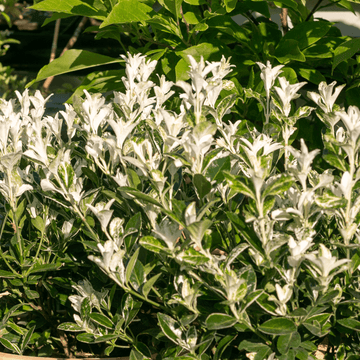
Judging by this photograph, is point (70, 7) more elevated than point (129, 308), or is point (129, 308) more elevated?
point (70, 7)

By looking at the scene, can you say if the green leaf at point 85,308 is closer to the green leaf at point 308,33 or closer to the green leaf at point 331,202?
the green leaf at point 331,202

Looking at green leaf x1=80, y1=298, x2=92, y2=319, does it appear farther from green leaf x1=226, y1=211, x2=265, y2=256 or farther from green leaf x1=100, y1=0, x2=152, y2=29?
green leaf x1=100, y1=0, x2=152, y2=29

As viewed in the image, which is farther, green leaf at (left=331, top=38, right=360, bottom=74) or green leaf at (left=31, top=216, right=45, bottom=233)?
green leaf at (left=331, top=38, right=360, bottom=74)

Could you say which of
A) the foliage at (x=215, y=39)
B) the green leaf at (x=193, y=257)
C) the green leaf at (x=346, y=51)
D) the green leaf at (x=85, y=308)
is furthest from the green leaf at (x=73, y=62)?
the green leaf at (x=193, y=257)

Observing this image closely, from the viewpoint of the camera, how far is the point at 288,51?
4.03ft

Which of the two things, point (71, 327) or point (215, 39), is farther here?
point (215, 39)

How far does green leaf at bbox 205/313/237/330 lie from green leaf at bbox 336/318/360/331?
0.22 m

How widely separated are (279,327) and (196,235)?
22 centimetres

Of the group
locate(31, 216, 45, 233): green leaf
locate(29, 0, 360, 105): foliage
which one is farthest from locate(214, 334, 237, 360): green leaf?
locate(29, 0, 360, 105): foliage

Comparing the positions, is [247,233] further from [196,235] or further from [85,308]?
[85,308]

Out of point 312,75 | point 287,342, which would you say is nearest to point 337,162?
point 287,342

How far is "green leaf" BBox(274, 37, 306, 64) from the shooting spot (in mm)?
1191

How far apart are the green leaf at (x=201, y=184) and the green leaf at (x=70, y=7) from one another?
2.67ft

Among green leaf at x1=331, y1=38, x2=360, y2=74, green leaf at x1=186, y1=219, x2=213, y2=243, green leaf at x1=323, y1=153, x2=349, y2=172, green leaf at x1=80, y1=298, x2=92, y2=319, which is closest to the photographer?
green leaf at x1=186, y1=219, x2=213, y2=243
